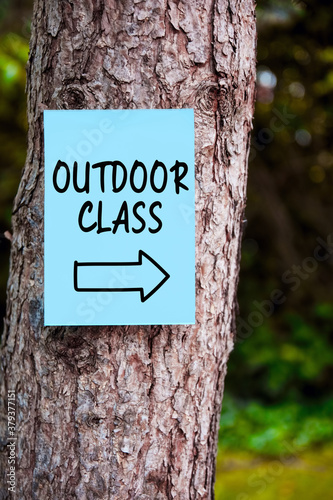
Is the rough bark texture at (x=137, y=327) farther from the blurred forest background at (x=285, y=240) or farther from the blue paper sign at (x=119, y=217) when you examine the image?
the blurred forest background at (x=285, y=240)

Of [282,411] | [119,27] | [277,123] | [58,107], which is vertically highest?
[277,123]

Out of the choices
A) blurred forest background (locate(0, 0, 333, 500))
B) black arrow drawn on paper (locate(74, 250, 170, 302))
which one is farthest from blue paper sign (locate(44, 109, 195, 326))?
blurred forest background (locate(0, 0, 333, 500))

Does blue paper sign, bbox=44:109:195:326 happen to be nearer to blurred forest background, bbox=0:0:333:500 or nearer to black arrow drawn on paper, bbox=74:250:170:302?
black arrow drawn on paper, bbox=74:250:170:302

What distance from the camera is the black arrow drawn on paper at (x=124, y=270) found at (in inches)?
41.3

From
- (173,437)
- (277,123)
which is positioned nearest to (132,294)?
(173,437)

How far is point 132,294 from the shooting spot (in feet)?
3.45

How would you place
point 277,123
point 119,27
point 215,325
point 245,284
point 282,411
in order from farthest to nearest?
point 245,284 → point 277,123 → point 282,411 → point 215,325 → point 119,27

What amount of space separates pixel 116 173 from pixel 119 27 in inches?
11.4

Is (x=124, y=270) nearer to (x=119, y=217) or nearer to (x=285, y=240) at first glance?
(x=119, y=217)

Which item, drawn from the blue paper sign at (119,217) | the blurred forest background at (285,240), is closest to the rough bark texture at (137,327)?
the blue paper sign at (119,217)

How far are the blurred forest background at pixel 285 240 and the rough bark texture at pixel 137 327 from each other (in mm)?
2480

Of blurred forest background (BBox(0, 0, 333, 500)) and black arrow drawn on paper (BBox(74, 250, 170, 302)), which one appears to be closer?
black arrow drawn on paper (BBox(74, 250, 170, 302))

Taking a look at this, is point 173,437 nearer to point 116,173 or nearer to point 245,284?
point 116,173

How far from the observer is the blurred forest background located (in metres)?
3.77
